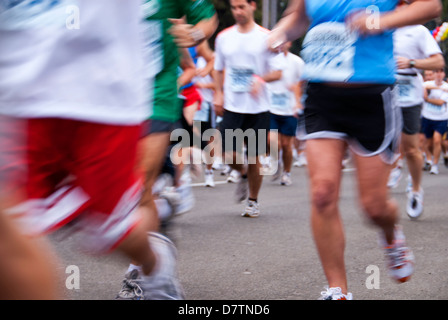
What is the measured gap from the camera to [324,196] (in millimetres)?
3285

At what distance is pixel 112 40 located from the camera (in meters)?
2.16

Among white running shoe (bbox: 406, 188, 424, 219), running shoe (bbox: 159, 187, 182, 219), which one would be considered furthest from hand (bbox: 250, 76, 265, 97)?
running shoe (bbox: 159, 187, 182, 219)

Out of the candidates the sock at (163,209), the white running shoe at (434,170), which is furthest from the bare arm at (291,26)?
the white running shoe at (434,170)

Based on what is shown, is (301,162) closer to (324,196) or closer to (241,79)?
(241,79)

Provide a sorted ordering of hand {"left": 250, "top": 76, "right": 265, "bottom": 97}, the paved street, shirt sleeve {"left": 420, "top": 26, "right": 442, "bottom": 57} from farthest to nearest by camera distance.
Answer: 1. hand {"left": 250, "top": 76, "right": 265, "bottom": 97}
2. shirt sleeve {"left": 420, "top": 26, "right": 442, "bottom": 57}
3. the paved street

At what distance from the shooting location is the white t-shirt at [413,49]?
690cm

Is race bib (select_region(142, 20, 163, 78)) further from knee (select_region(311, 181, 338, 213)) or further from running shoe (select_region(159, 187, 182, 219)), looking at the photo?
knee (select_region(311, 181, 338, 213))

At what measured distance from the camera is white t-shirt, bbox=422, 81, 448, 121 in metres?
13.8

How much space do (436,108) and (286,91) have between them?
4494 millimetres

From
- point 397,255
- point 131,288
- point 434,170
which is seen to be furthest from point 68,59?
point 434,170

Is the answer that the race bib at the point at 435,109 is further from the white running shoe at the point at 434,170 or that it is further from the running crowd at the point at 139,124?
the running crowd at the point at 139,124

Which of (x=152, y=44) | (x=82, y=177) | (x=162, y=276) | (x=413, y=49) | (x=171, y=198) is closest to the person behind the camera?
(x=82, y=177)

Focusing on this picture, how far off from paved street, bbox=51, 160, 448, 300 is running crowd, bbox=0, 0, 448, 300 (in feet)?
0.82
